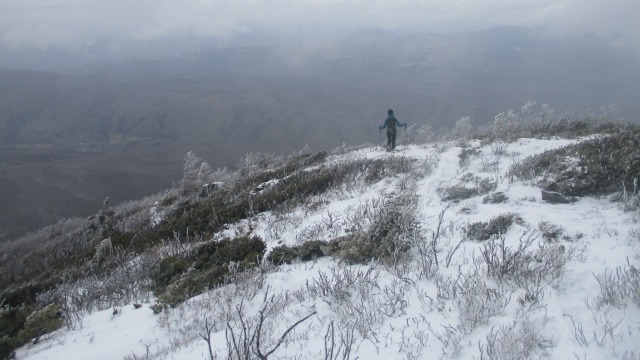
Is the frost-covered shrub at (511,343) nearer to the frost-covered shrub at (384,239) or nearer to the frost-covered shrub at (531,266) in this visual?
→ the frost-covered shrub at (531,266)

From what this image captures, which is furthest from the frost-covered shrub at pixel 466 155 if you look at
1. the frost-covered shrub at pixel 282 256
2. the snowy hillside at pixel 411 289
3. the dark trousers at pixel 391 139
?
the frost-covered shrub at pixel 282 256

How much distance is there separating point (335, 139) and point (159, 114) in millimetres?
91658

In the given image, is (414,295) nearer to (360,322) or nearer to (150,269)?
(360,322)

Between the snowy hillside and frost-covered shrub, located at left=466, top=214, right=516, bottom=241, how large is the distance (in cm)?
2

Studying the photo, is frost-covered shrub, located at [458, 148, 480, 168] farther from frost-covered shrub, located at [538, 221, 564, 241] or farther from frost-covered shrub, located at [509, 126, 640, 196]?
frost-covered shrub, located at [538, 221, 564, 241]

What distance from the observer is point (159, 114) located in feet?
585

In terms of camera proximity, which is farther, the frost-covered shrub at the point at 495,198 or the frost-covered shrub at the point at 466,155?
the frost-covered shrub at the point at 466,155

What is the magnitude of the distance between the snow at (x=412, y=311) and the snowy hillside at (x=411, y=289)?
0.01 meters

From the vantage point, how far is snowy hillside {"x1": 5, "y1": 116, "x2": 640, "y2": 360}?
301 centimetres

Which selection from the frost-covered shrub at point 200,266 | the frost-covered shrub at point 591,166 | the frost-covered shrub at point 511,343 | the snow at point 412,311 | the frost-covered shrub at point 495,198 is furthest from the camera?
the frost-covered shrub at point 495,198

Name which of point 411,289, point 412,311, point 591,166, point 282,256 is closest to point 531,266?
point 411,289

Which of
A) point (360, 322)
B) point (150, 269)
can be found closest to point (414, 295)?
point (360, 322)

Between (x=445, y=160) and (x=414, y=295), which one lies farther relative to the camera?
(x=445, y=160)

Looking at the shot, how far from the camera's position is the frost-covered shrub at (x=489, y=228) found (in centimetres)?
511
